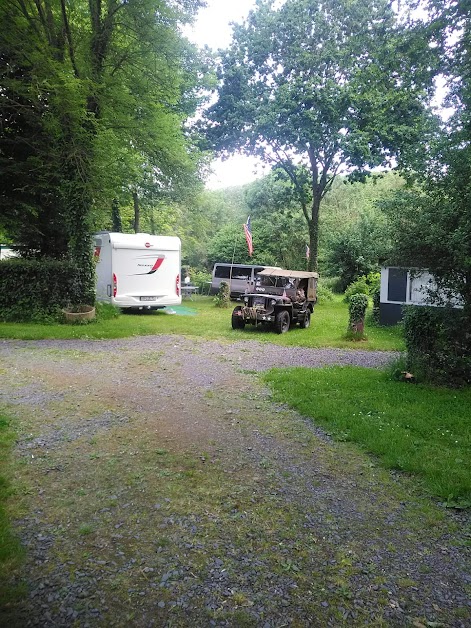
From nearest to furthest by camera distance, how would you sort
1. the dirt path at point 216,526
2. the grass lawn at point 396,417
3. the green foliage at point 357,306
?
the dirt path at point 216,526, the grass lawn at point 396,417, the green foliage at point 357,306

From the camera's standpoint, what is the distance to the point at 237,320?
13.2 m

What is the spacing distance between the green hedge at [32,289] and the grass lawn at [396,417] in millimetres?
8028

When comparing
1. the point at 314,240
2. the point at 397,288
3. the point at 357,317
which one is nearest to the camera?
the point at 357,317

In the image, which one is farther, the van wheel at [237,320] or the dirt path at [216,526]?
the van wheel at [237,320]

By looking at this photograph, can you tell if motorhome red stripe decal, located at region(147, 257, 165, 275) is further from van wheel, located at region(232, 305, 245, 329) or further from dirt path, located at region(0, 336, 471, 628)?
dirt path, located at region(0, 336, 471, 628)

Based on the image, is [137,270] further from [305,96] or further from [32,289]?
[305,96]

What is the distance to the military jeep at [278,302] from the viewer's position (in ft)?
42.3

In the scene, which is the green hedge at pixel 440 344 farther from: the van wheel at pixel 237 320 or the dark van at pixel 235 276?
the dark van at pixel 235 276

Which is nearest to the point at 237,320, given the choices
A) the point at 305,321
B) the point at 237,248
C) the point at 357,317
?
the point at 305,321

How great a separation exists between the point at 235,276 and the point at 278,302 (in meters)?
13.2

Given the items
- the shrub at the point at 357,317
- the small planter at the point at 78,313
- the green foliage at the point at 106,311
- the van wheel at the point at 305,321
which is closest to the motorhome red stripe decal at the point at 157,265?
the green foliage at the point at 106,311

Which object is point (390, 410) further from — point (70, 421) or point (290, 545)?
point (70, 421)

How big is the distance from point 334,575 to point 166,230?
32.5 m

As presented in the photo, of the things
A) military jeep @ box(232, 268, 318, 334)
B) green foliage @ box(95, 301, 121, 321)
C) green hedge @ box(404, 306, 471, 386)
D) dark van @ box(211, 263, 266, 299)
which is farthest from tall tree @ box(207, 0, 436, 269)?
green hedge @ box(404, 306, 471, 386)
